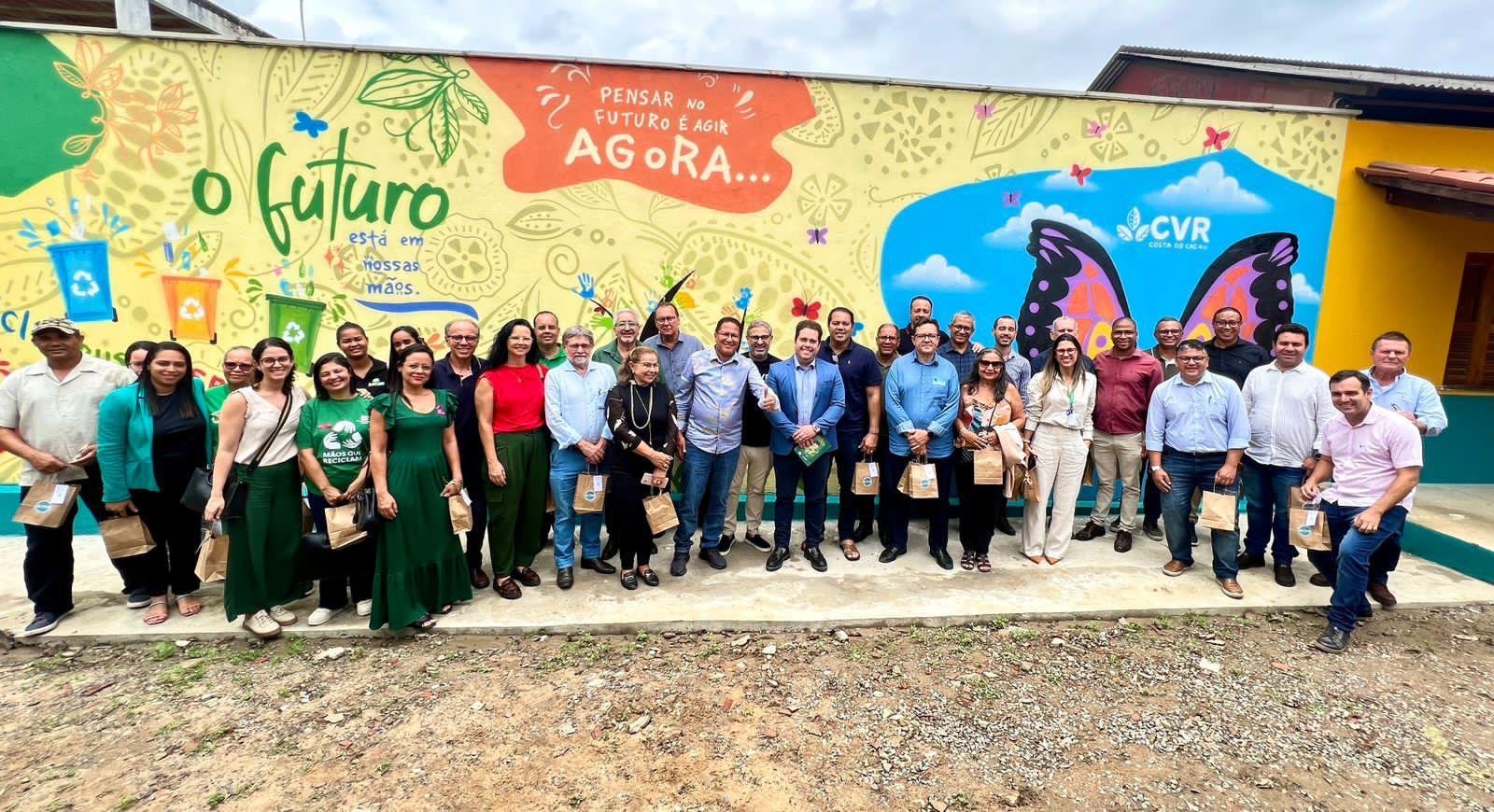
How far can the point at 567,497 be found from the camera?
4148 mm

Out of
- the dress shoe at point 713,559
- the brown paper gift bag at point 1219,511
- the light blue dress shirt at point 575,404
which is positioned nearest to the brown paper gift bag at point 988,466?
the brown paper gift bag at point 1219,511

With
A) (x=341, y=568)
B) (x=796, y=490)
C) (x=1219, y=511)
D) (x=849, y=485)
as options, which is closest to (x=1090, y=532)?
(x=1219, y=511)

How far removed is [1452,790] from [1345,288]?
16.7 ft

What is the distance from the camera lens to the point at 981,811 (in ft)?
8.07

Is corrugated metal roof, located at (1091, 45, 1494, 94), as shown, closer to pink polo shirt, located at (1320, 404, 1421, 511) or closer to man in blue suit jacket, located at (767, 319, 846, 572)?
pink polo shirt, located at (1320, 404, 1421, 511)

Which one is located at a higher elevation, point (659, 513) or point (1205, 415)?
point (1205, 415)

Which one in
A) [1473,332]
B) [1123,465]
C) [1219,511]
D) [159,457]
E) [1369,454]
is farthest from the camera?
[1473,332]

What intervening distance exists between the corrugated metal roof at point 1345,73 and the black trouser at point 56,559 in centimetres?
1000

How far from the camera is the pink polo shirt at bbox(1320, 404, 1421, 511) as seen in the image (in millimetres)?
3527

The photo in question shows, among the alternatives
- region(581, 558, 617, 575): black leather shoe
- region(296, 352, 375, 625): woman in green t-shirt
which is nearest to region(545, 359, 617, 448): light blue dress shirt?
region(581, 558, 617, 575): black leather shoe

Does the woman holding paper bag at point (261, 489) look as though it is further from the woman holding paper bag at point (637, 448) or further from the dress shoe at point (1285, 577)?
the dress shoe at point (1285, 577)

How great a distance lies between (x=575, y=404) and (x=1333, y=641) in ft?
15.2

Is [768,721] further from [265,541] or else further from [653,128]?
[653,128]

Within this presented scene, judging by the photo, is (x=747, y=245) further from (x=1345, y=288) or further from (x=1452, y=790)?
(x=1345, y=288)
